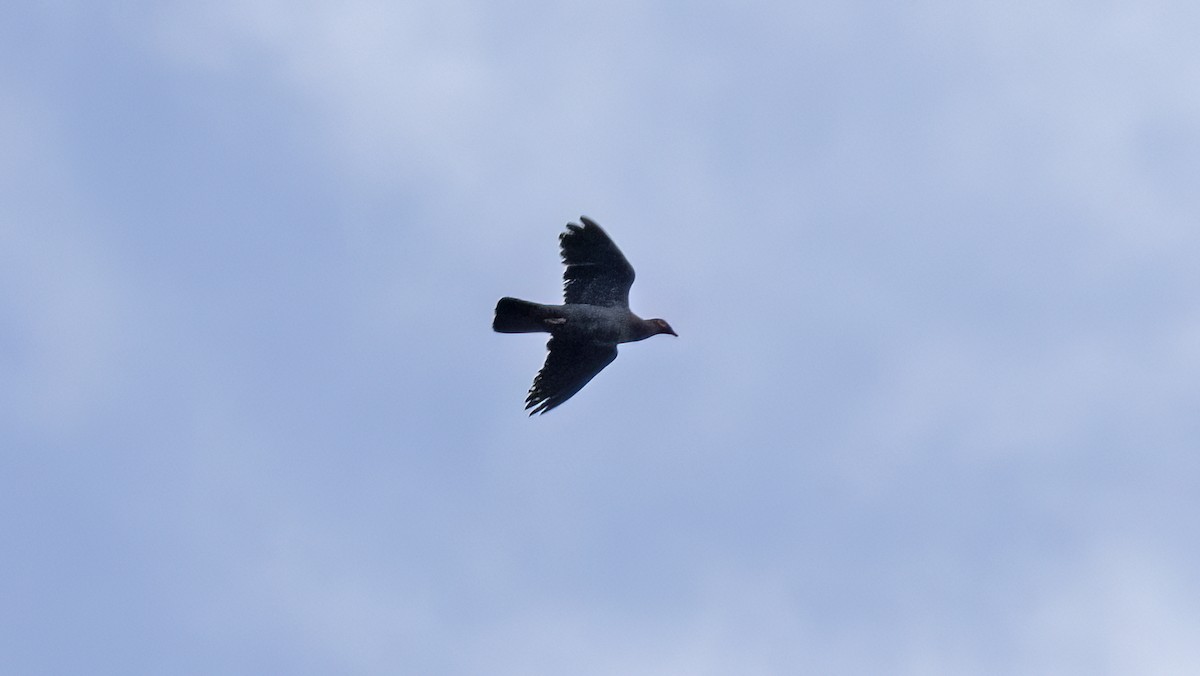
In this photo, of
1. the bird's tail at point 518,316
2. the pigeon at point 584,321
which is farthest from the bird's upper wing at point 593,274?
the bird's tail at point 518,316

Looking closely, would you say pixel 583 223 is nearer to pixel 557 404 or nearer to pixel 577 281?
pixel 577 281

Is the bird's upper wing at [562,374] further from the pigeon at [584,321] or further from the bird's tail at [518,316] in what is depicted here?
the bird's tail at [518,316]

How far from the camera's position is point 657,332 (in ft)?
68.0

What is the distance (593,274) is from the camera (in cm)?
2025

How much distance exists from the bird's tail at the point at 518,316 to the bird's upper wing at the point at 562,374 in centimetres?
96

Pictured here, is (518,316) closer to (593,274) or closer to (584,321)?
(584,321)

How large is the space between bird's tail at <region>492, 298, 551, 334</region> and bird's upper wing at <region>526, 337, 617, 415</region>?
962mm

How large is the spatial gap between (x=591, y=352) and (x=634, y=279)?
4.07 ft

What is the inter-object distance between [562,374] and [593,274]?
1.55 meters

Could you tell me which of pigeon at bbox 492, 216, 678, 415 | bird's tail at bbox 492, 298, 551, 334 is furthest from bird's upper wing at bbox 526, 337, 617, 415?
bird's tail at bbox 492, 298, 551, 334

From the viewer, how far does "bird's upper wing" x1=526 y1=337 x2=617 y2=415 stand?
67.0 ft

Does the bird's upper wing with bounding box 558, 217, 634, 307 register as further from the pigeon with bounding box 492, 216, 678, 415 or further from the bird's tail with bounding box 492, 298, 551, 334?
the bird's tail with bounding box 492, 298, 551, 334

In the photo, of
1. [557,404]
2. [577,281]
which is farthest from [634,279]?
[557,404]

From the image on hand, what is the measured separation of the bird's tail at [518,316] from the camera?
1923 centimetres
